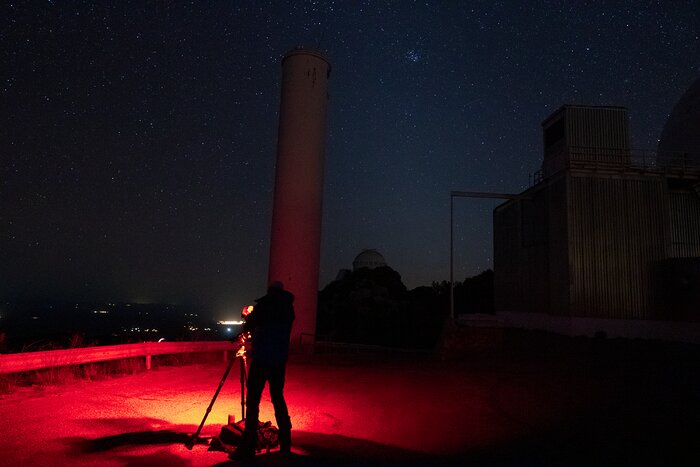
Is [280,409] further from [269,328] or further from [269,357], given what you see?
[269,328]

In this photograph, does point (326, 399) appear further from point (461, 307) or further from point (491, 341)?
point (461, 307)

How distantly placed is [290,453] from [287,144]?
658 inches

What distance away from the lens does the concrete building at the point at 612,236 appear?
19.8 meters

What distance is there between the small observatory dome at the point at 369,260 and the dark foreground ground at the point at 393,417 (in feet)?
147

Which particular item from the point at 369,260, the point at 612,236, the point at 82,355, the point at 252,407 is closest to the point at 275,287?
the point at 252,407

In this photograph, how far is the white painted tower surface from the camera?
66.3 ft

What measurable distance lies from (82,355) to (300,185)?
11916 millimetres

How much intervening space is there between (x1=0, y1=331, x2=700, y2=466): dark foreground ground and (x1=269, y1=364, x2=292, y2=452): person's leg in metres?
0.17

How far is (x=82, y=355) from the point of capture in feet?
32.8

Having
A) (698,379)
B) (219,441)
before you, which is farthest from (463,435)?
(698,379)

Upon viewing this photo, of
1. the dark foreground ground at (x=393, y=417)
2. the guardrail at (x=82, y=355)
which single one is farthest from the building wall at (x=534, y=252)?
the guardrail at (x=82, y=355)

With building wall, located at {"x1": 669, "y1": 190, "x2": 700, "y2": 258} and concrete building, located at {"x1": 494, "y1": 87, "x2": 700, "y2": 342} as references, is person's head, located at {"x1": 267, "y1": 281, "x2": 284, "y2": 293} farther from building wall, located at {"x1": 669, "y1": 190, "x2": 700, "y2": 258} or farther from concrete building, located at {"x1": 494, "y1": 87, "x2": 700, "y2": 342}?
building wall, located at {"x1": 669, "y1": 190, "x2": 700, "y2": 258}

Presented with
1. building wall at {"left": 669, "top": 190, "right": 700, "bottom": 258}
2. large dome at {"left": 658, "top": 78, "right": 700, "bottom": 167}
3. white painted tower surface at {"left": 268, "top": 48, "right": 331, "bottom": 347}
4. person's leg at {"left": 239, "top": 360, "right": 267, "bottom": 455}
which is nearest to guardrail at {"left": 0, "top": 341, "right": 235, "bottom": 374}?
person's leg at {"left": 239, "top": 360, "right": 267, "bottom": 455}

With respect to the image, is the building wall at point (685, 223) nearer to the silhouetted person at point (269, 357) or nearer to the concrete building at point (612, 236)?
the concrete building at point (612, 236)
